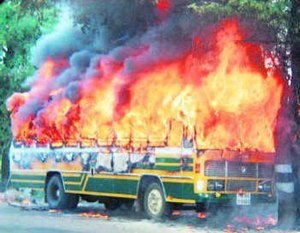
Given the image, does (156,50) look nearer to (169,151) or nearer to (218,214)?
(169,151)

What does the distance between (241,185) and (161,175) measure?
160cm

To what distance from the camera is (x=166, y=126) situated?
581 inches

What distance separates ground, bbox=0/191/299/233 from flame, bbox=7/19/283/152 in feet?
5.24

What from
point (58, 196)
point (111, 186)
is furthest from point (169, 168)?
point (58, 196)

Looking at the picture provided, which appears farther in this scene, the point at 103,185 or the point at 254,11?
the point at 103,185

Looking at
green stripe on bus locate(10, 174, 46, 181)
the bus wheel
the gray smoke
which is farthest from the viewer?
green stripe on bus locate(10, 174, 46, 181)

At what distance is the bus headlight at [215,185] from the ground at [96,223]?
2.30 feet

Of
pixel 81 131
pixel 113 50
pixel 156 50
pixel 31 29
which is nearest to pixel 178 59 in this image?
pixel 156 50

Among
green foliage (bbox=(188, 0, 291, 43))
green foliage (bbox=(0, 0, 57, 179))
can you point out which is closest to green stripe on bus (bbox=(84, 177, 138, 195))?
green foliage (bbox=(188, 0, 291, 43))

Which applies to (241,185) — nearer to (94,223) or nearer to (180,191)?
(180,191)

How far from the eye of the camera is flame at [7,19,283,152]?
14469 millimetres

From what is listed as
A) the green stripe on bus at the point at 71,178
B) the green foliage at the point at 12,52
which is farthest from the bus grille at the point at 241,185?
the green foliage at the point at 12,52

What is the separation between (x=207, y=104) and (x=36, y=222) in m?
4.13

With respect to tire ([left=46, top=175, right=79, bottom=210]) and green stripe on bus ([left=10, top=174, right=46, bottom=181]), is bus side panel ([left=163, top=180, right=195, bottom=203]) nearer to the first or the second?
tire ([left=46, top=175, right=79, bottom=210])
